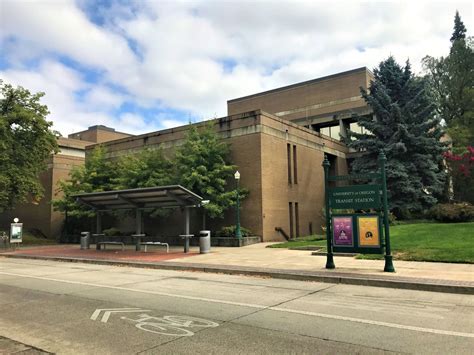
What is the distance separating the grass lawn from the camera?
1388 centimetres

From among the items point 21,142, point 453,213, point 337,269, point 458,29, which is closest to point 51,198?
point 21,142

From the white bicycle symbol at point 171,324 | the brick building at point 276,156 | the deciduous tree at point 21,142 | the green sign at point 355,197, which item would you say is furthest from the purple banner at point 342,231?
the deciduous tree at point 21,142

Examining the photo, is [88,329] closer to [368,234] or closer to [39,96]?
[368,234]

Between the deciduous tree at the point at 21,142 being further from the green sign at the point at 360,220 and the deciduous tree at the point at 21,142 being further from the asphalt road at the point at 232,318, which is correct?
the green sign at the point at 360,220

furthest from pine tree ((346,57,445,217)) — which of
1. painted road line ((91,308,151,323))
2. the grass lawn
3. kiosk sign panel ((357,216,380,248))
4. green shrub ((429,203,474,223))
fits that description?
painted road line ((91,308,151,323))

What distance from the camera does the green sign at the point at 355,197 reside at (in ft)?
39.8

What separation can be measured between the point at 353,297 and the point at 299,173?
70.2ft

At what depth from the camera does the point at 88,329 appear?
20.8 ft

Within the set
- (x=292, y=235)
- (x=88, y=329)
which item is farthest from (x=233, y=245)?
(x=88, y=329)

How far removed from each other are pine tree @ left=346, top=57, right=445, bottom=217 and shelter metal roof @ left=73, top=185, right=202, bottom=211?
47.4 ft

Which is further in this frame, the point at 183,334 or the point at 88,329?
the point at 88,329

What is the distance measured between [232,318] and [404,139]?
81.1 feet

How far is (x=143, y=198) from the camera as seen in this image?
21125mm

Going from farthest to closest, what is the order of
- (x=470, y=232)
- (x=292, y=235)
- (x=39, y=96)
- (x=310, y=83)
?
(x=310, y=83), (x=39, y=96), (x=292, y=235), (x=470, y=232)
